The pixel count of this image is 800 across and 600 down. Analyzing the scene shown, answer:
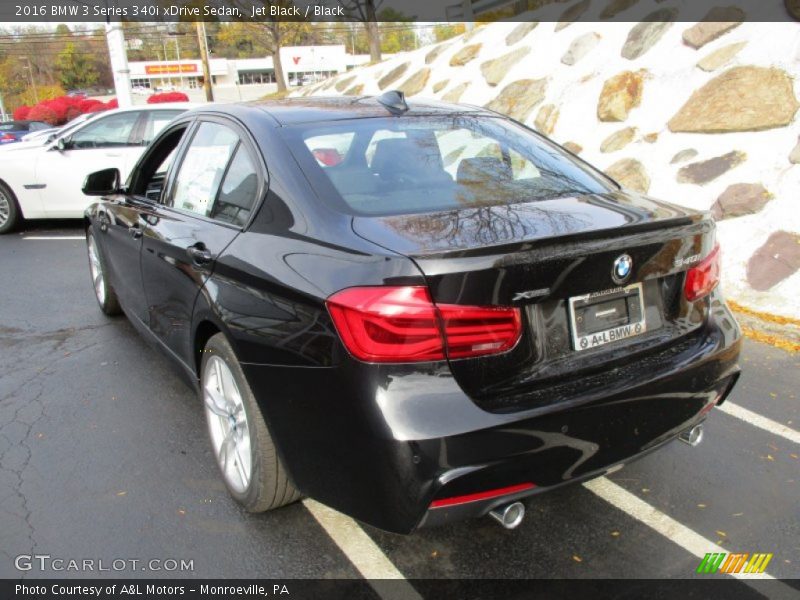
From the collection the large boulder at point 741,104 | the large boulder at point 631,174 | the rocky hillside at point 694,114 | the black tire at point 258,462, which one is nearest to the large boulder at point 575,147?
the rocky hillside at point 694,114

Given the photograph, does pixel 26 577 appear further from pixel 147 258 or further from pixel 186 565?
pixel 147 258

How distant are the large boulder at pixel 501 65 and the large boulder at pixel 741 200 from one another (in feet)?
17.6

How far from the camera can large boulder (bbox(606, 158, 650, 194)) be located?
22.1 ft

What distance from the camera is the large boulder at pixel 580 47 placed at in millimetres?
9258

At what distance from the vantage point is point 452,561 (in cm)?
250

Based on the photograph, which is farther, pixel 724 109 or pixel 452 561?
pixel 724 109

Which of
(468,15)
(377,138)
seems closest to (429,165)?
(377,138)

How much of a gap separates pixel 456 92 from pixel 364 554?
31.7 feet

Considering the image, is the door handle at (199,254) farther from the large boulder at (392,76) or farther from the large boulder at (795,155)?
the large boulder at (392,76)

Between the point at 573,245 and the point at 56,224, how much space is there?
995 cm

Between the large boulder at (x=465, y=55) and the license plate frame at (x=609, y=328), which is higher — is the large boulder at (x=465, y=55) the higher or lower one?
the higher one

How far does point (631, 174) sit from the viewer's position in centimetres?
691

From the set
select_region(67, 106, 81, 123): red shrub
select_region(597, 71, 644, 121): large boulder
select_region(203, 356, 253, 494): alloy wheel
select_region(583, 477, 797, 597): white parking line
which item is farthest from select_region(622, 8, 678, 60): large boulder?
select_region(67, 106, 81, 123): red shrub

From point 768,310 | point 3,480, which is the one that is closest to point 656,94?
point 768,310
